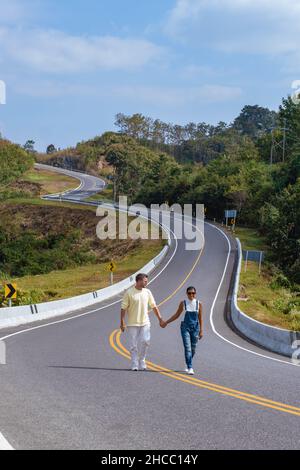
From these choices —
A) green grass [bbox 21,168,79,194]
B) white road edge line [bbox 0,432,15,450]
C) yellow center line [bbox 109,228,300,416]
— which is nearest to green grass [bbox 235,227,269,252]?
yellow center line [bbox 109,228,300,416]

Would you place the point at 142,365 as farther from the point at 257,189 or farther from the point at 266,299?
the point at 257,189

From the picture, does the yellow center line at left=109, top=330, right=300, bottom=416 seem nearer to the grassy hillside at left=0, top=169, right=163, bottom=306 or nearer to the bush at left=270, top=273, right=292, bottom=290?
the grassy hillside at left=0, top=169, right=163, bottom=306

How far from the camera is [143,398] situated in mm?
8820

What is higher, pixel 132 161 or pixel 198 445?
pixel 132 161

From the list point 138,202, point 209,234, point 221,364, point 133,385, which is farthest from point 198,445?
point 138,202

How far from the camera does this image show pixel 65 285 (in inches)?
1911

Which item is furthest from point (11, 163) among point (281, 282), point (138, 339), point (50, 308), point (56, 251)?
point (138, 339)

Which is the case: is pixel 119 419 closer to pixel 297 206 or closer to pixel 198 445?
pixel 198 445

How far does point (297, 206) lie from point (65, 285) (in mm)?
27283
